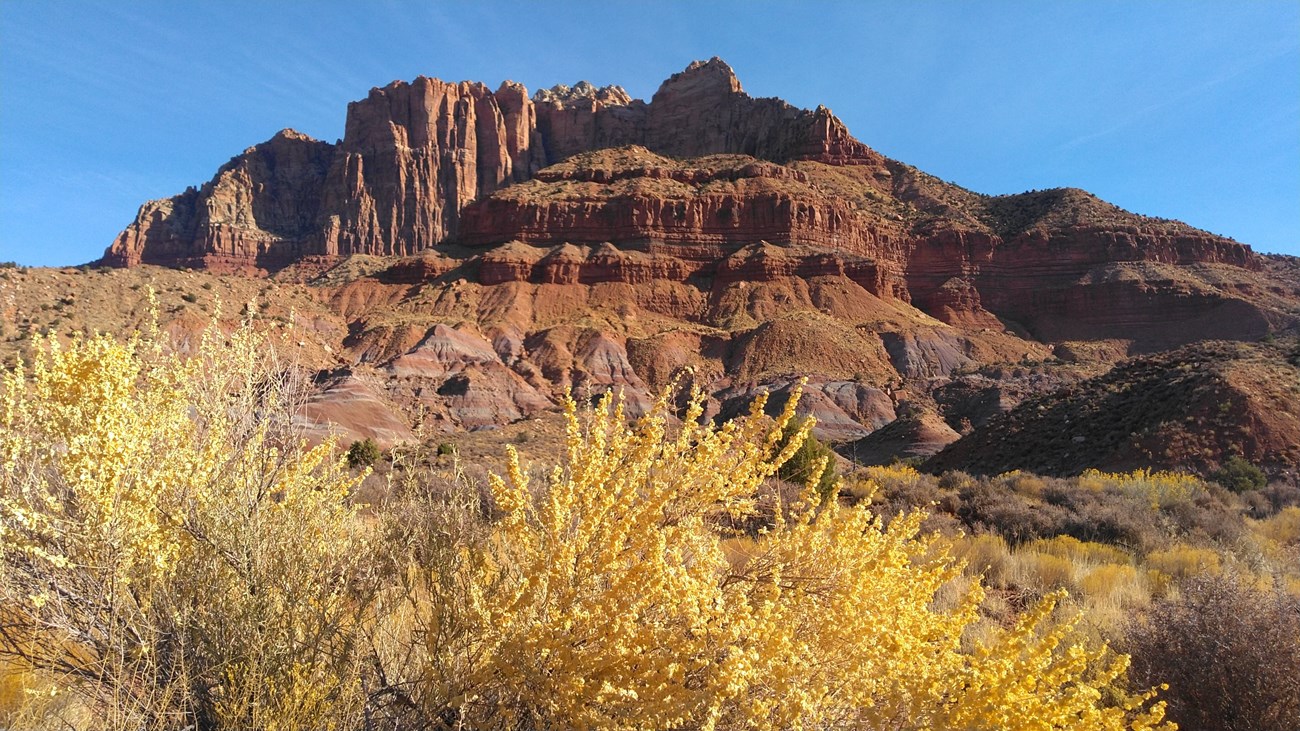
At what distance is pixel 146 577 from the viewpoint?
342 centimetres

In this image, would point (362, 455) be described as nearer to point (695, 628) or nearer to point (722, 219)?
point (695, 628)

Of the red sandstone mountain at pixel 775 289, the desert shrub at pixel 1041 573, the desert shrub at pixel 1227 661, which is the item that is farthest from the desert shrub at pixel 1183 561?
the red sandstone mountain at pixel 775 289

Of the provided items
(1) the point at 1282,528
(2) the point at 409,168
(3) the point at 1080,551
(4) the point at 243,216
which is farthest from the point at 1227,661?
(4) the point at 243,216

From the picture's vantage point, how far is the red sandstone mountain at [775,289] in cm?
4744

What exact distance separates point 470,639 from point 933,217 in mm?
86683

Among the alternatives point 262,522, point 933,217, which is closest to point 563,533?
point 262,522

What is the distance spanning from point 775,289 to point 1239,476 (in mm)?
48778

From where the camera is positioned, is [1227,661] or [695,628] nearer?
[695,628]

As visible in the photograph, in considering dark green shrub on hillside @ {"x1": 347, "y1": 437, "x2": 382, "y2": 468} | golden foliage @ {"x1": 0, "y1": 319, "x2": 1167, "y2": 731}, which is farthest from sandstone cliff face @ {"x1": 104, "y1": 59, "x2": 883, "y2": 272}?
golden foliage @ {"x1": 0, "y1": 319, "x2": 1167, "y2": 731}

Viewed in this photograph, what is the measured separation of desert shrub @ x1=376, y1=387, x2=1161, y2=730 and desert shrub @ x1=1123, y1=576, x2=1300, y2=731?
5.75ft

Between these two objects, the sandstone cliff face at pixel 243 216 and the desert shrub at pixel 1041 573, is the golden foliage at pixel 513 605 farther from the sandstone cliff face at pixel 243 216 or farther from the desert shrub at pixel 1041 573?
the sandstone cliff face at pixel 243 216

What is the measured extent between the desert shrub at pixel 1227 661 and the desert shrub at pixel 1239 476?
15123mm

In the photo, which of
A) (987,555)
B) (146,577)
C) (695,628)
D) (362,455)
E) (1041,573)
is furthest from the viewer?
(362,455)

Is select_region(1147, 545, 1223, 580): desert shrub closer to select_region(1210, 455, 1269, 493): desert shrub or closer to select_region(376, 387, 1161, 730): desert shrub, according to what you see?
select_region(376, 387, 1161, 730): desert shrub
